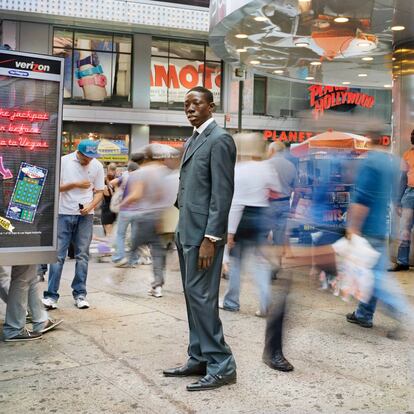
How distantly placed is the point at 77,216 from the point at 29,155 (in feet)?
4.97

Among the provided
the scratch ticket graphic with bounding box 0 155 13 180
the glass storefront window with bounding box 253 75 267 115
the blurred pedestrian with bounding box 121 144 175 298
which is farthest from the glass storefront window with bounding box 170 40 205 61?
the scratch ticket graphic with bounding box 0 155 13 180

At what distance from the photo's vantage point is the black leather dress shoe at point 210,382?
3.81 metres

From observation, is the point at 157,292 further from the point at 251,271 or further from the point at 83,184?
the point at 83,184

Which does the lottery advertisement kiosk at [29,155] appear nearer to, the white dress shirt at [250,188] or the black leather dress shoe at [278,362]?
the white dress shirt at [250,188]

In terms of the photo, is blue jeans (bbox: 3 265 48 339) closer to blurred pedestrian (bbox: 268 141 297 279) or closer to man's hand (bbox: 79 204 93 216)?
man's hand (bbox: 79 204 93 216)

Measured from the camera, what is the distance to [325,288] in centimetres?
740

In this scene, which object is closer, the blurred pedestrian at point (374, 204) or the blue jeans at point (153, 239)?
the blurred pedestrian at point (374, 204)

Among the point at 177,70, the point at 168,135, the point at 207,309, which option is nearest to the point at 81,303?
the point at 207,309

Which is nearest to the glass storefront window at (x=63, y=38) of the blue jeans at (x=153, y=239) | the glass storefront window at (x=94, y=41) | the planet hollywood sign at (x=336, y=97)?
the glass storefront window at (x=94, y=41)

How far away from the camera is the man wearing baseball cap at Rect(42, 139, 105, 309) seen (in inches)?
246

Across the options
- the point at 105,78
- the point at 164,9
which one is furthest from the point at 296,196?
the point at 105,78

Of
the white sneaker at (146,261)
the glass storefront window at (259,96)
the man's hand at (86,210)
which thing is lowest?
the white sneaker at (146,261)

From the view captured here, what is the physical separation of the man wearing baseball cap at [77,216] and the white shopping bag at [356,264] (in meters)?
2.95

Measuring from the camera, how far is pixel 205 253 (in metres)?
3.81
